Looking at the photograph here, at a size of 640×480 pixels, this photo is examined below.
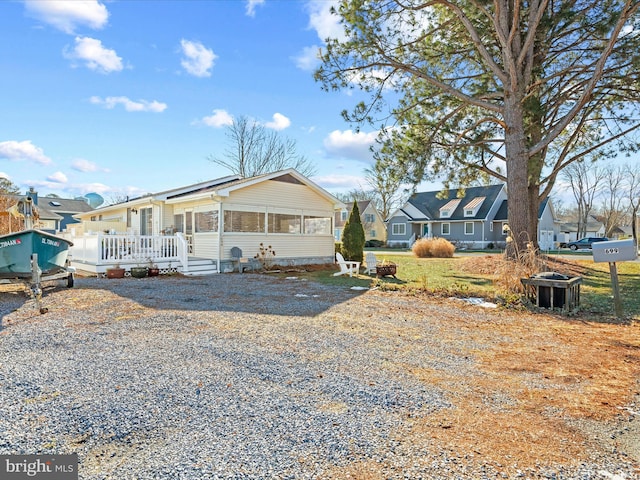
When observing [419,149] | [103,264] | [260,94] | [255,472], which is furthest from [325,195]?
[255,472]

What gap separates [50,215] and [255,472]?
4418cm

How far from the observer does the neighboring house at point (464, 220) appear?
33.5 meters

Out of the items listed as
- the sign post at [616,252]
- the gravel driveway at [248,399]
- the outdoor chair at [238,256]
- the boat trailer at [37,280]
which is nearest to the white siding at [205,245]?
the outdoor chair at [238,256]

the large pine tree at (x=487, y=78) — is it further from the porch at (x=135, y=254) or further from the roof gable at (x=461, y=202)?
the roof gable at (x=461, y=202)

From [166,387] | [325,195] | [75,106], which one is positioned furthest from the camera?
[325,195]

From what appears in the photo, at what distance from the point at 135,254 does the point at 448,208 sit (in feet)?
102

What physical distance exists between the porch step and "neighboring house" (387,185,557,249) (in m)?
24.5

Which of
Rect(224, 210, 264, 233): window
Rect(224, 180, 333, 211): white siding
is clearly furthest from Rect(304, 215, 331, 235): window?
Rect(224, 210, 264, 233): window

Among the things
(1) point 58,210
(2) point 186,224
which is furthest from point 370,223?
(1) point 58,210

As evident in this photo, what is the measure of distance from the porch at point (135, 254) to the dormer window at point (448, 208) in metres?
28.4

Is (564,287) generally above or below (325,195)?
below

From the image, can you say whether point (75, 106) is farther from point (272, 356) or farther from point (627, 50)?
point (627, 50)

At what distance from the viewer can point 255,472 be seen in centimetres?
203

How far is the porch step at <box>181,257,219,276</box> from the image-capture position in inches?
513
